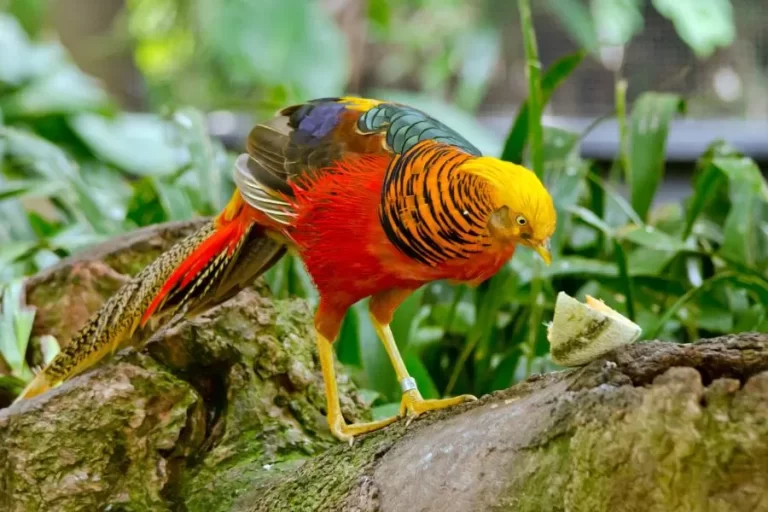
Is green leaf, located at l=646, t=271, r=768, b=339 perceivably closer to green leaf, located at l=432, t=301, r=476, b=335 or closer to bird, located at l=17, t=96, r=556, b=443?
green leaf, located at l=432, t=301, r=476, b=335

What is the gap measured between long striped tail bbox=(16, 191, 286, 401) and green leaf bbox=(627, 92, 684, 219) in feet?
3.20

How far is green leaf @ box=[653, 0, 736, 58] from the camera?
10.4ft

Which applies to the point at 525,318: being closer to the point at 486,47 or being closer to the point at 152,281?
the point at 152,281

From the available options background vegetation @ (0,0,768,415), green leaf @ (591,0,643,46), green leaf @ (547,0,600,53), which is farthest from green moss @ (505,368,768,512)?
green leaf @ (547,0,600,53)

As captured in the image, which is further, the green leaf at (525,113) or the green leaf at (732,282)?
the green leaf at (525,113)

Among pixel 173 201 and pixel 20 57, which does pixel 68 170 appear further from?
pixel 20 57

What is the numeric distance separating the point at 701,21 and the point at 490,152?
953 mm

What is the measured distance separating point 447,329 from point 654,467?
1155 millimetres

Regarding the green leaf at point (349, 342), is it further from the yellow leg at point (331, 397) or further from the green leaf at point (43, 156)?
the green leaf at point (43, 156)

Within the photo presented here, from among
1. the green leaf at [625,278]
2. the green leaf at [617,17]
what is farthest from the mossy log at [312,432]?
the green leaf at [617,17]

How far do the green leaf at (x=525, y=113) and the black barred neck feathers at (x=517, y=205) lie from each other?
2.63 ft

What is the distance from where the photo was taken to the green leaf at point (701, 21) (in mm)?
3156

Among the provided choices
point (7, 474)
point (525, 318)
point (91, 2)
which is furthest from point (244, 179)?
point (91, 2)

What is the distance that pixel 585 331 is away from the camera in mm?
744
